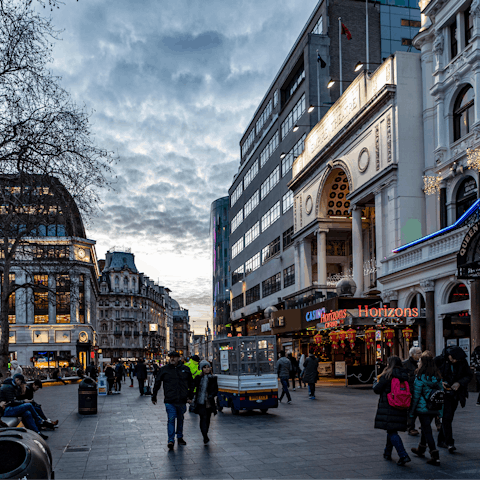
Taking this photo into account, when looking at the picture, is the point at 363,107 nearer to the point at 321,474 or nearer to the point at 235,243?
the point at 321,474

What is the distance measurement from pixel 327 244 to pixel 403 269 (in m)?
17.8

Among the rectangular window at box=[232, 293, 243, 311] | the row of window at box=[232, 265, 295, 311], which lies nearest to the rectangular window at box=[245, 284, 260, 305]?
the row of window at box=[232, 265, 295, 311]

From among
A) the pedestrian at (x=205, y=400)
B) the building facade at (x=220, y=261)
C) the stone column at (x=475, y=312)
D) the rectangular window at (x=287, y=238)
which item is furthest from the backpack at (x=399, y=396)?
the building facade at (x=220, y=261)

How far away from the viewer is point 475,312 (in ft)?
78.1

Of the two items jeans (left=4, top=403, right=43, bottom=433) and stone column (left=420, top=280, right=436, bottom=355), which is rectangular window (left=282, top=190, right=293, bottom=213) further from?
jeans (left=4, top=403, right=43, bottom=433)

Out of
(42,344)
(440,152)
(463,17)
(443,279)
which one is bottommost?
(42,344)

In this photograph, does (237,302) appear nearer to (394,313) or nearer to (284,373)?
(394,313)

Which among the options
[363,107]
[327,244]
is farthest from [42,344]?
[363,107]

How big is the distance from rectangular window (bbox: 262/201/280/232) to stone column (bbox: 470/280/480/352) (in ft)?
109

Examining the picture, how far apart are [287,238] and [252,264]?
13876mm

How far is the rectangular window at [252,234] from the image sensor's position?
6481 centimetres

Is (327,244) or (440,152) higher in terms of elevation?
(440,152)

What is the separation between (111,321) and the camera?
140 m

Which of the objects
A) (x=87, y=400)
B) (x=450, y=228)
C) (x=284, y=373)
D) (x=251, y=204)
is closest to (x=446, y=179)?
(x=450, y=228)
